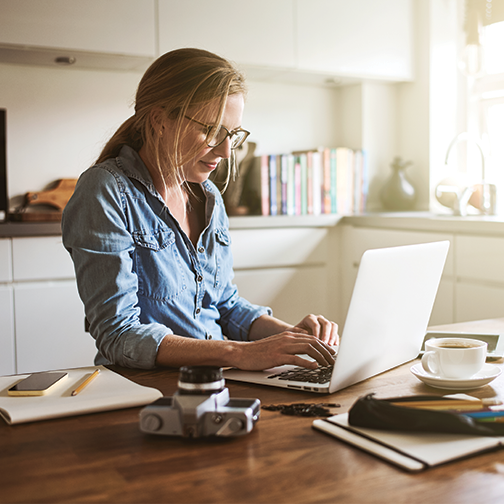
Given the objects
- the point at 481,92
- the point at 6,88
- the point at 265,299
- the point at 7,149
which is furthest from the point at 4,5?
the point at 481,92

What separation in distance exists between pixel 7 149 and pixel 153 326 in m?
1.98

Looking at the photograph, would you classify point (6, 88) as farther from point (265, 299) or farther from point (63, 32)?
point (265, 299)

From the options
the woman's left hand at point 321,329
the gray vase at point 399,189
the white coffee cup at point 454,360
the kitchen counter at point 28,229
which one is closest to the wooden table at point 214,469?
the white coffee cup at point 454,360

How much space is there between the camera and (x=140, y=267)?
1.25 m

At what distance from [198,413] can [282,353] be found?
323 millimetres

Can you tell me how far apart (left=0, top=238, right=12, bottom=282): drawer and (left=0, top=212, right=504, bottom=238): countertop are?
0.09 feet

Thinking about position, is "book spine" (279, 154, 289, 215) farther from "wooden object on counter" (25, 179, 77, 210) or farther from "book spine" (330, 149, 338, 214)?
"wooden object on counter" (25, 179, 77, 210)

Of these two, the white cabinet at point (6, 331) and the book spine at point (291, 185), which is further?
the book spine at point (291, 185)

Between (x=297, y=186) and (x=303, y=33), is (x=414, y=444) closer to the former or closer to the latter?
(x=297, y=186)

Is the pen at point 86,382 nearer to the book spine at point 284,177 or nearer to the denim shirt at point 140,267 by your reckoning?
the denim shirt at point 140,267

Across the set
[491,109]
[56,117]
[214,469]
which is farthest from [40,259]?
[491,109]

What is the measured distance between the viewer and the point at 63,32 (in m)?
2.47

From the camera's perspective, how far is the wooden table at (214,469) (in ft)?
1.86

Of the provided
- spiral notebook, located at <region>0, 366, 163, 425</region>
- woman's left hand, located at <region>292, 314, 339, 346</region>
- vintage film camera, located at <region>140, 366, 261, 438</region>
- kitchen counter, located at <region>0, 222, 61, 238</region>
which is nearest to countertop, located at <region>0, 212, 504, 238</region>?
kitchen counter, located at <region>0, 222, 61, 238</region>
